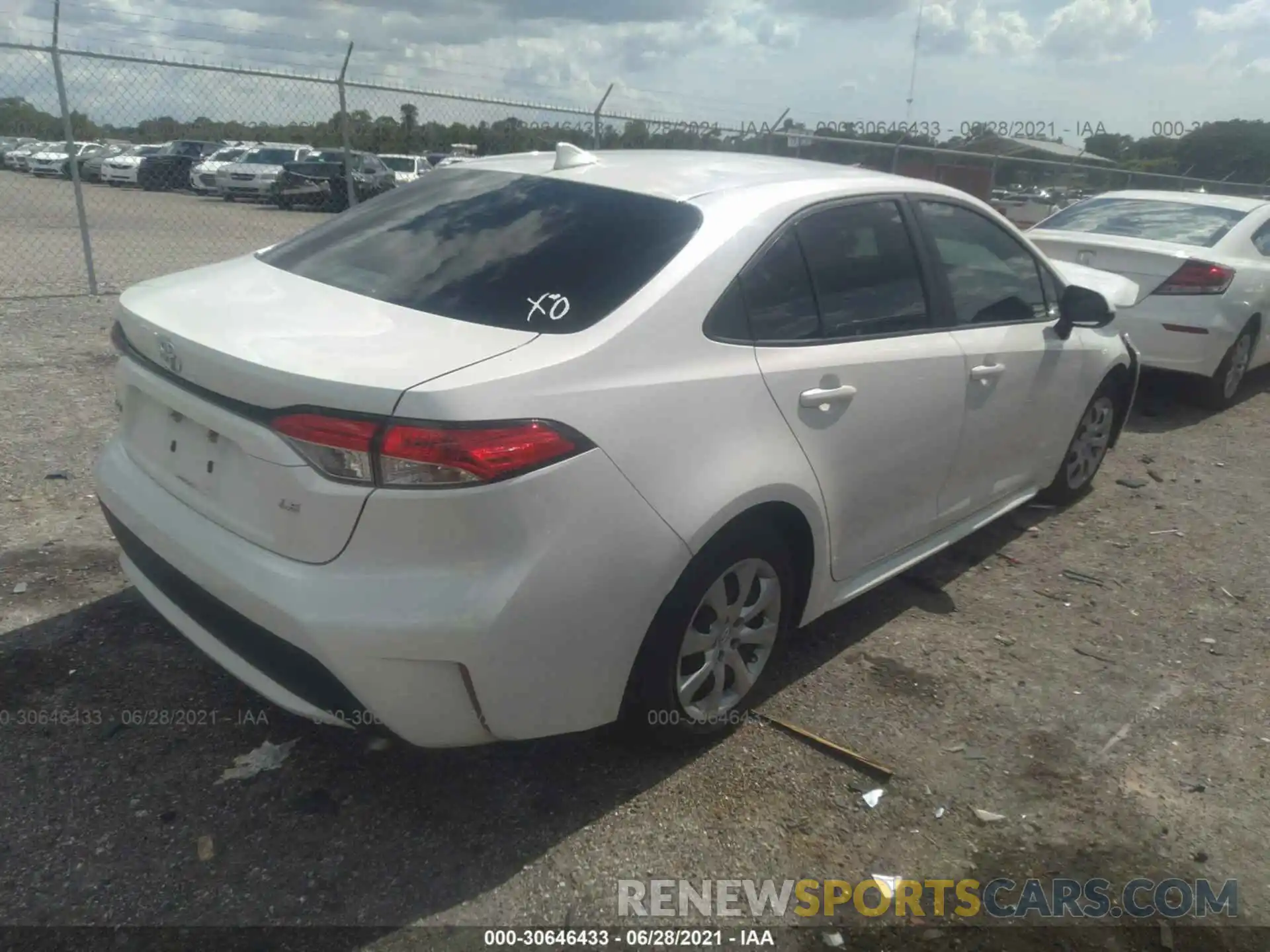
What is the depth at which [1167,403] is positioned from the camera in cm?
775

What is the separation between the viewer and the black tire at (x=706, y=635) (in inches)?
104

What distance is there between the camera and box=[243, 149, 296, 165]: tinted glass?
23.0 m

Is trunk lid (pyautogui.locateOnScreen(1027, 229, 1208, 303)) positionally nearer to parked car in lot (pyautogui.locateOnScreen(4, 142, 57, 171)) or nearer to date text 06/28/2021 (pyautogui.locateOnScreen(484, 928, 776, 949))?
date text 06/28/2021 (pyautogui.locateOnScreen(484, 928, 776, 949))

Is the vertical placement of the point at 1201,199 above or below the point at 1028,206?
above

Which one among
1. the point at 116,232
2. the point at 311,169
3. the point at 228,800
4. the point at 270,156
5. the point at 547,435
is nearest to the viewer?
the point at 547,435

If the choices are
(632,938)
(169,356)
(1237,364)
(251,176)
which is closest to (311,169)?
(251,176)

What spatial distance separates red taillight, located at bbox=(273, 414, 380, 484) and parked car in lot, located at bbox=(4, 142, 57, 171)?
69.2ft

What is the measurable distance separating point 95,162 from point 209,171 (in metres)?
4.06

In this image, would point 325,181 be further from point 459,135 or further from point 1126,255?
point 1126,255

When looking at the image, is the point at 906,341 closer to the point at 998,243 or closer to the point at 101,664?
the point at 998,243

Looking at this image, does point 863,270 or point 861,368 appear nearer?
point 861,368

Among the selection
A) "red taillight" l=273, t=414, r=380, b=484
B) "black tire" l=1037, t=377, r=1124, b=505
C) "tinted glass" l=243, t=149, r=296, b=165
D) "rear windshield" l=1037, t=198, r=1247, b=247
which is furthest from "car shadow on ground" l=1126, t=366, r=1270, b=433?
"tinted glass" l=243, t=149, r=296, b=165

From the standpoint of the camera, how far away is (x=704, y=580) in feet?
8.82

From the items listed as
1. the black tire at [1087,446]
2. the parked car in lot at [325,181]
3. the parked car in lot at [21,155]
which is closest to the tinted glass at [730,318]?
the black tire at [1087,446]
